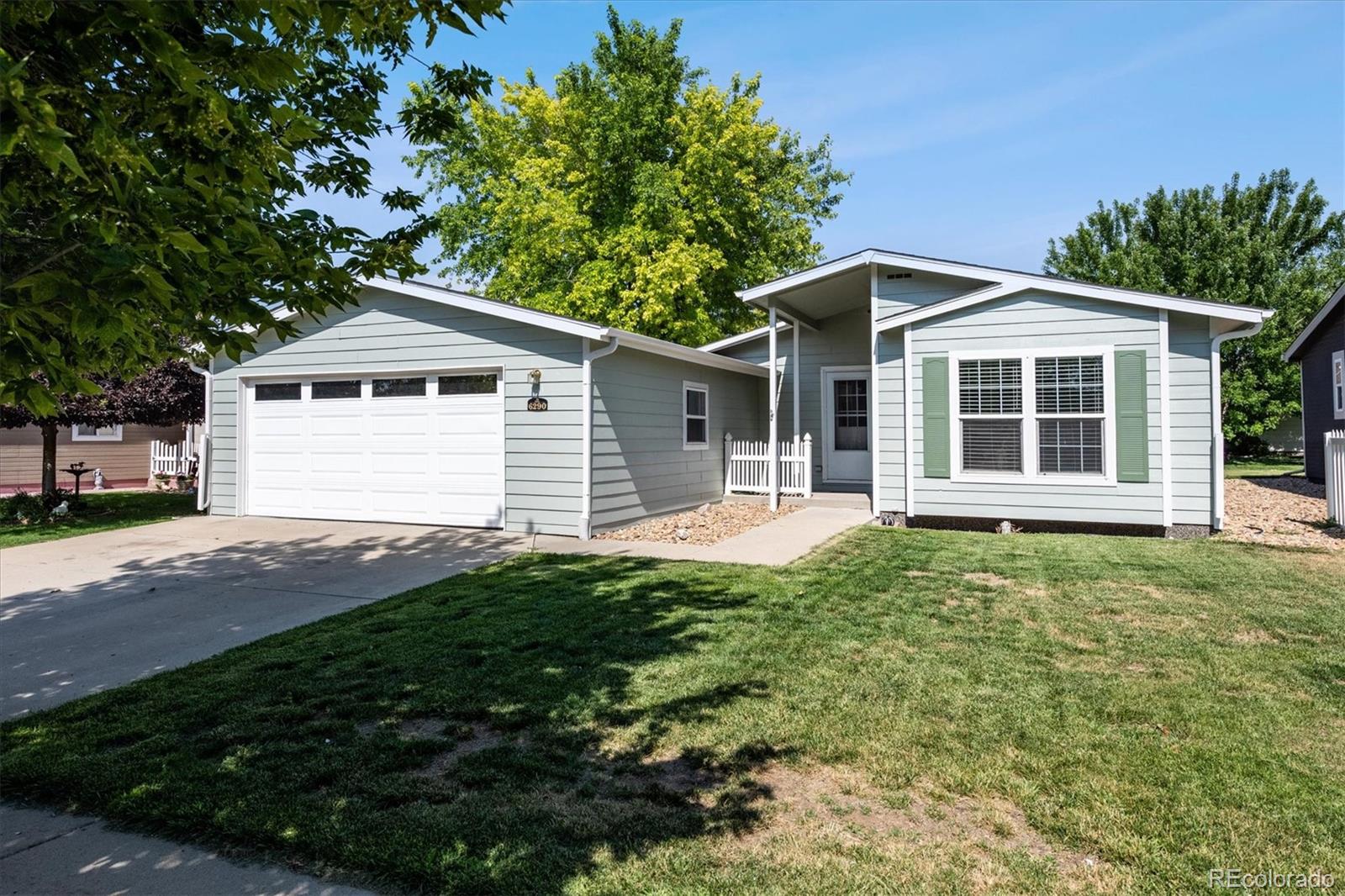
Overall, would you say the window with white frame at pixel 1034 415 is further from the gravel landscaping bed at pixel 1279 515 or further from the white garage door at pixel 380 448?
the white garage door at pixel 380 448

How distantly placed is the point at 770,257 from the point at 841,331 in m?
9.69

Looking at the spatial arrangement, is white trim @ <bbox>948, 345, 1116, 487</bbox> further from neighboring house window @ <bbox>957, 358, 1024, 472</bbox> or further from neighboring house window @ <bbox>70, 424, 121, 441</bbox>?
neighboring house window @ <bbox>70, 424, 121, 441</bbox>

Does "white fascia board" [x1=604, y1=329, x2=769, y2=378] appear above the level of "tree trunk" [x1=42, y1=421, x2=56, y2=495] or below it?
above

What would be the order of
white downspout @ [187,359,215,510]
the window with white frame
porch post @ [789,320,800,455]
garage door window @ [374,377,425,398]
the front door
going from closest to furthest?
the window with white frame → garage door window @ [374,377,425,398] → white downspout @ [187,359,215,510] → porch post @ [789,320,800,455] → the front door

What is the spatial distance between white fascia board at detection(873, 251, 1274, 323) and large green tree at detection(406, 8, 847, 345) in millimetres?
9931

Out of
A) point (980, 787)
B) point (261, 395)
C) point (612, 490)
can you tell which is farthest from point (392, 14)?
point (261, 395)

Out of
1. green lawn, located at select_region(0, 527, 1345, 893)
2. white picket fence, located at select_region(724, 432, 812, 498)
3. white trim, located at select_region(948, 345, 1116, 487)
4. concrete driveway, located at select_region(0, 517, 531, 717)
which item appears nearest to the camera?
green lawn, located at select_region(0, 527, 1345, 893)

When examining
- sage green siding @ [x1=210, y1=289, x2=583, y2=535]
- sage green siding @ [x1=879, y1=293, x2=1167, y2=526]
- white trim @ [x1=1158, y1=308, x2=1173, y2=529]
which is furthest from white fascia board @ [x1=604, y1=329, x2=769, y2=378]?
white trim @ [x1=1158, y1=308, x2=1173, y2=529]

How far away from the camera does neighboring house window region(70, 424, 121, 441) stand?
1938 centimetres

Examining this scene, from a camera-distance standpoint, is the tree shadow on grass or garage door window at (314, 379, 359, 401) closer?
the tree shadow on grass

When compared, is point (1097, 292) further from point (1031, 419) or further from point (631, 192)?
point (631, 192)

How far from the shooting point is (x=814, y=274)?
458 inches

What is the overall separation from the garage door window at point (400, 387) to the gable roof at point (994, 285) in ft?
17.4

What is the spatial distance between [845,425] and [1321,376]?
11021mm
